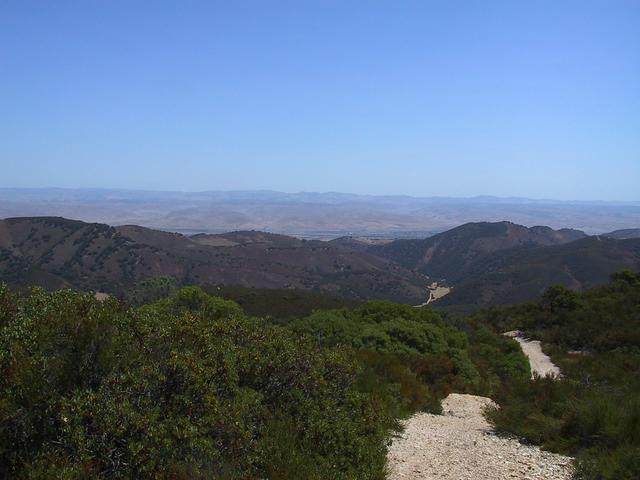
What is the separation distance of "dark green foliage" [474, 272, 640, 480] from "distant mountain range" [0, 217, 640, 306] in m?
54.2

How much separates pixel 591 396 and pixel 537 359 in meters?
16.1

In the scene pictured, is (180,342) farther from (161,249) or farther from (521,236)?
(521,236)

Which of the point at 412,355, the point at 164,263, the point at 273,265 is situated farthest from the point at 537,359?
the point at 273,265

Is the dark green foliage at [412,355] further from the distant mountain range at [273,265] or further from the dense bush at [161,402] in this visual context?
the distant mountain range at [273,265]

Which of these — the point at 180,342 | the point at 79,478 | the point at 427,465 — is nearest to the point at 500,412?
the point at 427,465

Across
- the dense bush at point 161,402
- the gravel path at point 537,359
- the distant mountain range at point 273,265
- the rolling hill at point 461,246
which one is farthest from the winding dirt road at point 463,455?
the rolling hill at point 461,246

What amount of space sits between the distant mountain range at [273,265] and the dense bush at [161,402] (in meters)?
75.8

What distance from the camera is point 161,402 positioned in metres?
5.94

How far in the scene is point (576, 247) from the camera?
357 feet

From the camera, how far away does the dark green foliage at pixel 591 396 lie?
26.8 ft

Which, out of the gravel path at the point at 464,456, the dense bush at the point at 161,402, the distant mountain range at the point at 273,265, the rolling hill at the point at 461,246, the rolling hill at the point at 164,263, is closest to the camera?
the dense bush at the point at 161,402

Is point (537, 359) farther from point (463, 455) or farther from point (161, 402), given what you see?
point (161, 402)

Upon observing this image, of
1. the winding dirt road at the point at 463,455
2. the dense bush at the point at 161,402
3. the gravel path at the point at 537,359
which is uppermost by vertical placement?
the dense bush at the point at 161,402

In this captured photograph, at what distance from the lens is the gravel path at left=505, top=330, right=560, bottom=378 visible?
74.1 ft
